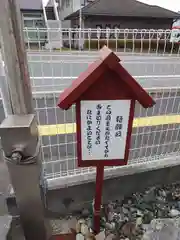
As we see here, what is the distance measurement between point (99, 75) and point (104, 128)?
0.34 metres

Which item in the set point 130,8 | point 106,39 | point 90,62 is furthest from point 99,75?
point 130,8

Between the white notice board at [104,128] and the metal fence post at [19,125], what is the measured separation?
0.29 metres

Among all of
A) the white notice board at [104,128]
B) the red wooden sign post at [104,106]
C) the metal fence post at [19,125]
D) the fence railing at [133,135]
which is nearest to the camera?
the metal fence post at [19,125]

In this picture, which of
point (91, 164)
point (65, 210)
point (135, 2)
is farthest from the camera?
point (135, 2)

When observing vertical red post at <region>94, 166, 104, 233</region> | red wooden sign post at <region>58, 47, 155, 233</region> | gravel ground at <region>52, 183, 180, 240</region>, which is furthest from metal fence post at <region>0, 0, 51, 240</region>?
gravel ground at <region>52, 183, 180, 240</region>

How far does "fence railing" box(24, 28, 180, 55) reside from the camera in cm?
141

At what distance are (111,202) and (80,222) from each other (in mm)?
363

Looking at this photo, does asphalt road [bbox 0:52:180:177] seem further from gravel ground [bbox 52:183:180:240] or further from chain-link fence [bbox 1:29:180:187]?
gravel ground [bbox 52:183:180:240]

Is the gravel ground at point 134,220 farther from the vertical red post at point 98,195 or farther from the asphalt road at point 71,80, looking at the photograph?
the asphalt road at point 71,80

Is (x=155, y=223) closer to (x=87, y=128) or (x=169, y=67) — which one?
(x=87, y=128)

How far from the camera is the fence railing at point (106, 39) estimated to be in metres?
1.41

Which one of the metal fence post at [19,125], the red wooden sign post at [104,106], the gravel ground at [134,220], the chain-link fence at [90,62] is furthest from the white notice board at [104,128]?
the gravel ground at [134,220]

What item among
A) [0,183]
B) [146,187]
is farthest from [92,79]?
[0,183]

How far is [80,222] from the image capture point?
1.70m
